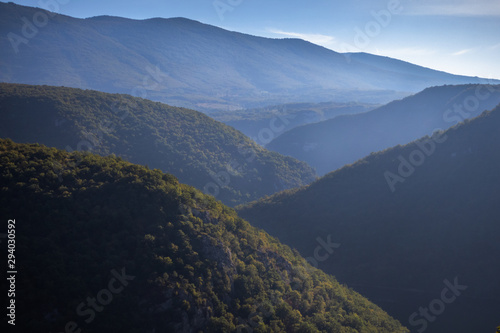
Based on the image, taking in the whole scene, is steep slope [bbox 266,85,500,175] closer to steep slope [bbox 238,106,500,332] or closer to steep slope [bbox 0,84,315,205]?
steep slope [bbox 0,84,315,205]

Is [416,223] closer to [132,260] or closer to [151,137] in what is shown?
[132,260]

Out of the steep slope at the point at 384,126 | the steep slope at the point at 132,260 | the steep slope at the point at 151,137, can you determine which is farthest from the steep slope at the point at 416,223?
the steep slope at the point at 384,126

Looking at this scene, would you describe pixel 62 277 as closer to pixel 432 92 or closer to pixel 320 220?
pixel 320 220

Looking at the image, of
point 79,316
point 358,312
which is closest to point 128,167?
point 79,316

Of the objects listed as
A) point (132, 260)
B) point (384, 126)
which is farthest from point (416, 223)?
point (384, 126)

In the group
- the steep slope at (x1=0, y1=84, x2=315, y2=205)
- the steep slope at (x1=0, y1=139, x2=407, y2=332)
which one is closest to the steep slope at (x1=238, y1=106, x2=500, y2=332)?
the steep slope at (x1=0, y1=139, x2=407, y2=332)

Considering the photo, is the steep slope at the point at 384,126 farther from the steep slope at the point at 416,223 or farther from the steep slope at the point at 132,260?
the steep slope at the point at 132,260
